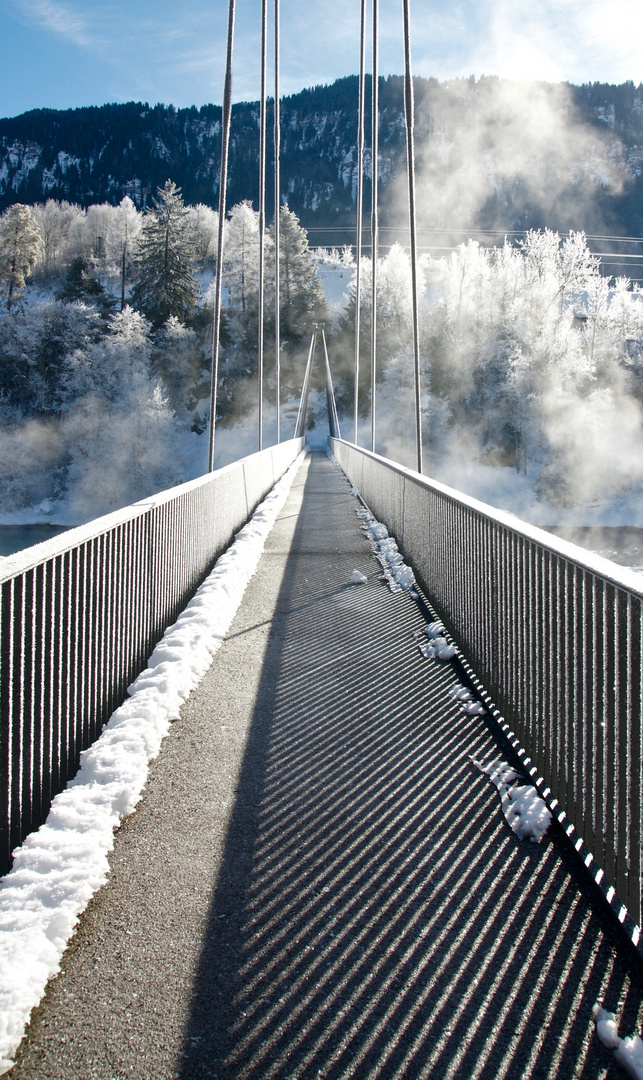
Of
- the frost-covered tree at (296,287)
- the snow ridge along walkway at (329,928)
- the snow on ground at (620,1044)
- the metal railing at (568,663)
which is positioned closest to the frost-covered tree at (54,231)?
the frost-covered tree at (296,287)

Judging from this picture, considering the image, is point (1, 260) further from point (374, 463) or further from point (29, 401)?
point (374, 463)

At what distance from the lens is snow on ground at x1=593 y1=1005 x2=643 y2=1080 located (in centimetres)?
167

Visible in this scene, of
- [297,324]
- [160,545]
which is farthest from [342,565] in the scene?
[297,324]

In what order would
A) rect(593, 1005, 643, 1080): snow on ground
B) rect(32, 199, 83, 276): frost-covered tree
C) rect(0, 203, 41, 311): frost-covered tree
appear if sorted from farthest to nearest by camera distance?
1. rect(32, 199, 83, 276): frost-covered tree
2. rect(0, 203, 41, 311): frost-covered tree
3. rect(593, 1005, 643, 1080): snow on ground

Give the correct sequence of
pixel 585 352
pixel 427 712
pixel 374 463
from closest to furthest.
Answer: pixel 427 712 < pixel 374 463 < pixel 585 352

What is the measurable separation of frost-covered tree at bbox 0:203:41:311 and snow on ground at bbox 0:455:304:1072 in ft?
242

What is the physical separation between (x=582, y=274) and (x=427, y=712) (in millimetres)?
55854

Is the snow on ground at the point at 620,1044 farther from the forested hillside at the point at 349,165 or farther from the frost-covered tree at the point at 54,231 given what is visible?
the forested hillside at the point at 349,165

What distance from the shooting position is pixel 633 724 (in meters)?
2.16

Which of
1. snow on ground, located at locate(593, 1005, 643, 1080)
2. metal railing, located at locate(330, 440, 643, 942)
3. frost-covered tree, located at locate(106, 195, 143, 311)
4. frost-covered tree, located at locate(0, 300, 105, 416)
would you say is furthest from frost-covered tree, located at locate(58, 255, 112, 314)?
snow on ground, located at locate(593, 1005, 643, 1080)

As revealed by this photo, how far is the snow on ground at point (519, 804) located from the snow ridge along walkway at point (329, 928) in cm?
4

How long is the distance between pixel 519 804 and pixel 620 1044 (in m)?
1.15

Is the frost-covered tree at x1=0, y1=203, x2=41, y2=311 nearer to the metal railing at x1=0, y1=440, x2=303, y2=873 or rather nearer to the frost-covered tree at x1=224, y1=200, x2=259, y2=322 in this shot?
the frost-covered tree at x1=224, y1=200, x2=259, y2=322

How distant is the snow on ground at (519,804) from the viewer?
2.69m
